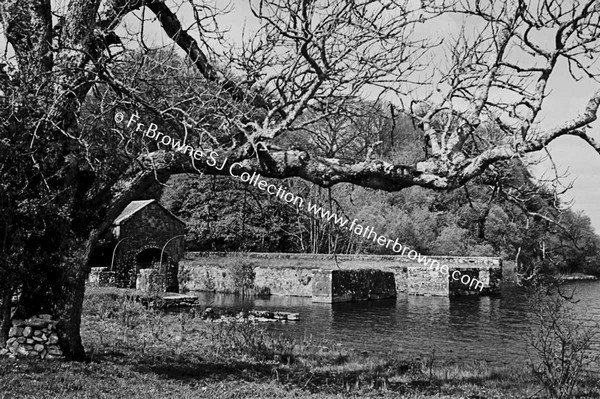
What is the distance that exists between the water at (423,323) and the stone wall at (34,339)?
923cm

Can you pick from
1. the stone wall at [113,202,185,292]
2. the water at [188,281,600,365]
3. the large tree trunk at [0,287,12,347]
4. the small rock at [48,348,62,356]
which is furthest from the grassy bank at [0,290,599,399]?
the stone wall at [113,202,185,292]

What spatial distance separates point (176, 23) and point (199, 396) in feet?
20.0

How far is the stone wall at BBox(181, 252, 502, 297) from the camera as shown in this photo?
34844mm

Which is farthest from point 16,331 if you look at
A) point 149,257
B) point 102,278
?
point 149,257

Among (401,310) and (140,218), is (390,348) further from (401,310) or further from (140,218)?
(140,218)

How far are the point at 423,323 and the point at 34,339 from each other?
1672cm

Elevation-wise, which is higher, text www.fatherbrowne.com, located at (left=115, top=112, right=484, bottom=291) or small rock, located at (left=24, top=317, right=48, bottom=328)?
text www.fatherbrowne.com, located at (left=115, top=112, right=484, bottom=291)

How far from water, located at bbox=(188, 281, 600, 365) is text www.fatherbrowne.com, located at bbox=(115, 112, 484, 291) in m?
2.56

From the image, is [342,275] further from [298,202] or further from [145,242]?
[145,242]

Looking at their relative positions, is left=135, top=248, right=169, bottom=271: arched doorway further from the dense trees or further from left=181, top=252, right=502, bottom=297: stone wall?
the dense trees

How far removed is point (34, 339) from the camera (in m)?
8.38

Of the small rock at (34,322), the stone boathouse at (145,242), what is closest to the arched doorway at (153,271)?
the stone boathouse at (145,242)

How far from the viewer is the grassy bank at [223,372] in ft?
24.1

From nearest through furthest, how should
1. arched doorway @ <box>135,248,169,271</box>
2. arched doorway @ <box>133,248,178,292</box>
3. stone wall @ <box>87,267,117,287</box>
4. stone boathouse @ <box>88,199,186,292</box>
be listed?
stone wall @ <box>87,267,117,287</box> → arched doorway @ <box>133,248,178,292</box> → stone boathouse @ <box>88,199,186,292</box> → arched doorway @ <box>135,248,169,271</box>
